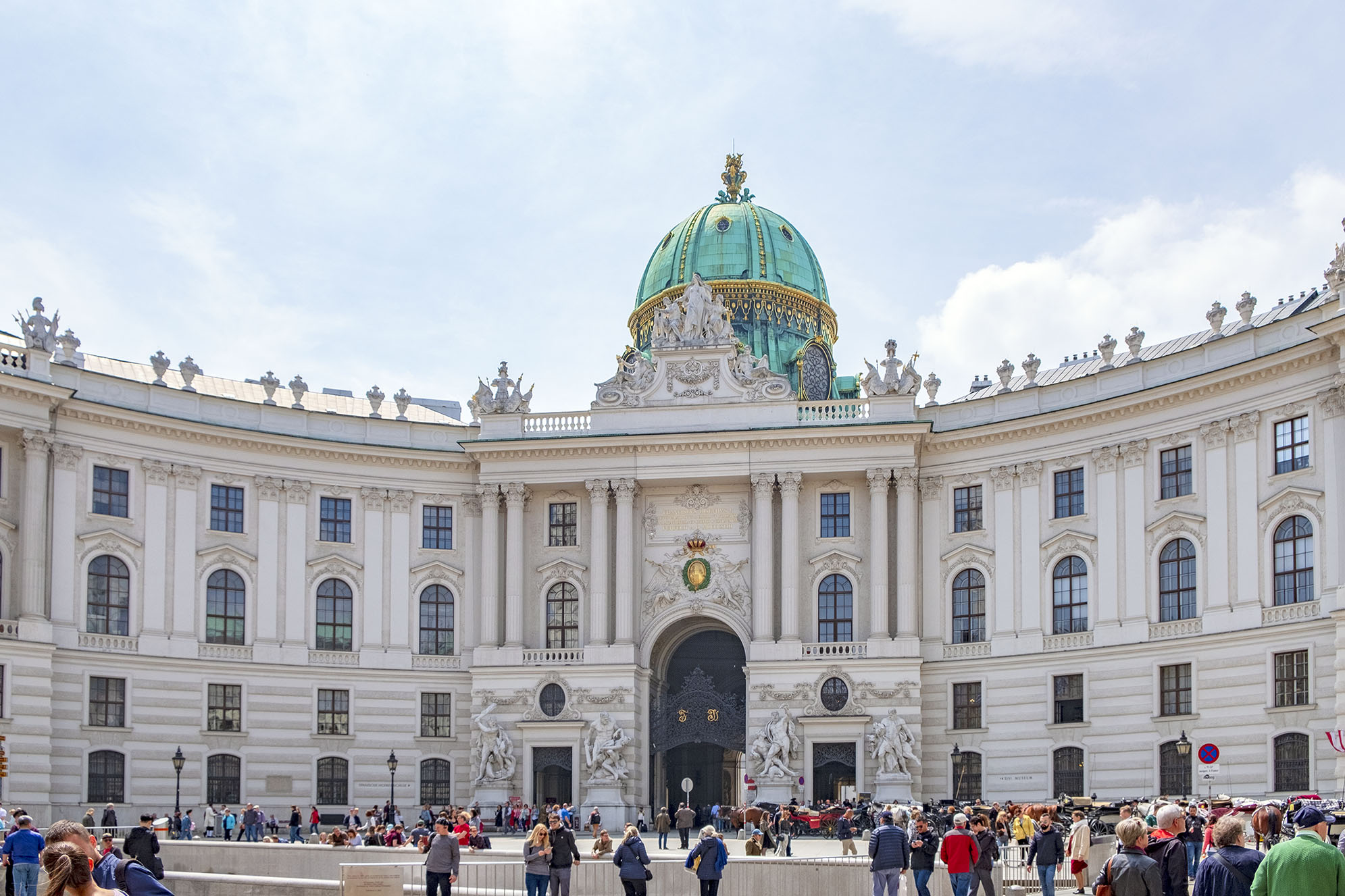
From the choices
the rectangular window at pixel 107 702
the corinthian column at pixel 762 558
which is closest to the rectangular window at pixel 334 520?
the rectangular window at pixel 107 702

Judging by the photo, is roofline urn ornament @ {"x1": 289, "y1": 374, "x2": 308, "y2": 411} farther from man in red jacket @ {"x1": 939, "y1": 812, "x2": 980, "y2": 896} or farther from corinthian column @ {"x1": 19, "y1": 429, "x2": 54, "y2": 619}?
man in red jacket @ {"x1": 939, "y1": 812, "x2": 980, "y2": 896}

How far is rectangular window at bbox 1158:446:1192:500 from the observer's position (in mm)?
52938

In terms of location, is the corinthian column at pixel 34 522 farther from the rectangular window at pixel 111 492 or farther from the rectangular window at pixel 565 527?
the rectangular window at pixel 565 527

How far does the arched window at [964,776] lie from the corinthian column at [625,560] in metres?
13.1

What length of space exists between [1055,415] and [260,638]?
30838mm

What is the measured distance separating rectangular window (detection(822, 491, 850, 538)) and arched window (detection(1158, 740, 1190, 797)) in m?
14.8

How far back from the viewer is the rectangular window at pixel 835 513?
60719mm

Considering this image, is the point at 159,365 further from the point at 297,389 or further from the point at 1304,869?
the point at 1304,869

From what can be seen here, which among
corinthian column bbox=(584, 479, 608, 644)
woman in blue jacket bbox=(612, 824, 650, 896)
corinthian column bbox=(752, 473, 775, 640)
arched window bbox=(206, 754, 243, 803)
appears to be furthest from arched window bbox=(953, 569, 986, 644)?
woman in blue jacket bbox=(612, 824, 650, 896)

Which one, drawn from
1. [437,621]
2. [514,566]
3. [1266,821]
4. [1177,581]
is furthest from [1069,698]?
[1266,821]

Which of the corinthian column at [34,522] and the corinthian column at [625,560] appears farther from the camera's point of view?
the corinthian column at [625,560]

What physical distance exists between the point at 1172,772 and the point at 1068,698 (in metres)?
4.88

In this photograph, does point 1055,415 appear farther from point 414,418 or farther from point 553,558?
point 414,418

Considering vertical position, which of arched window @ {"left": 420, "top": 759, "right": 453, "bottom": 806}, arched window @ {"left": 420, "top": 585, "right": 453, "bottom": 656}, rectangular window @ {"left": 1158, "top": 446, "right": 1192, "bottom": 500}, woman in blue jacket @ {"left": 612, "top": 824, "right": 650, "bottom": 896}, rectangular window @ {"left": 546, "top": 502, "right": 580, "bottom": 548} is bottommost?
arched window @ {"left": 420, "top": 759, "right": 453, "bottom": 806}
